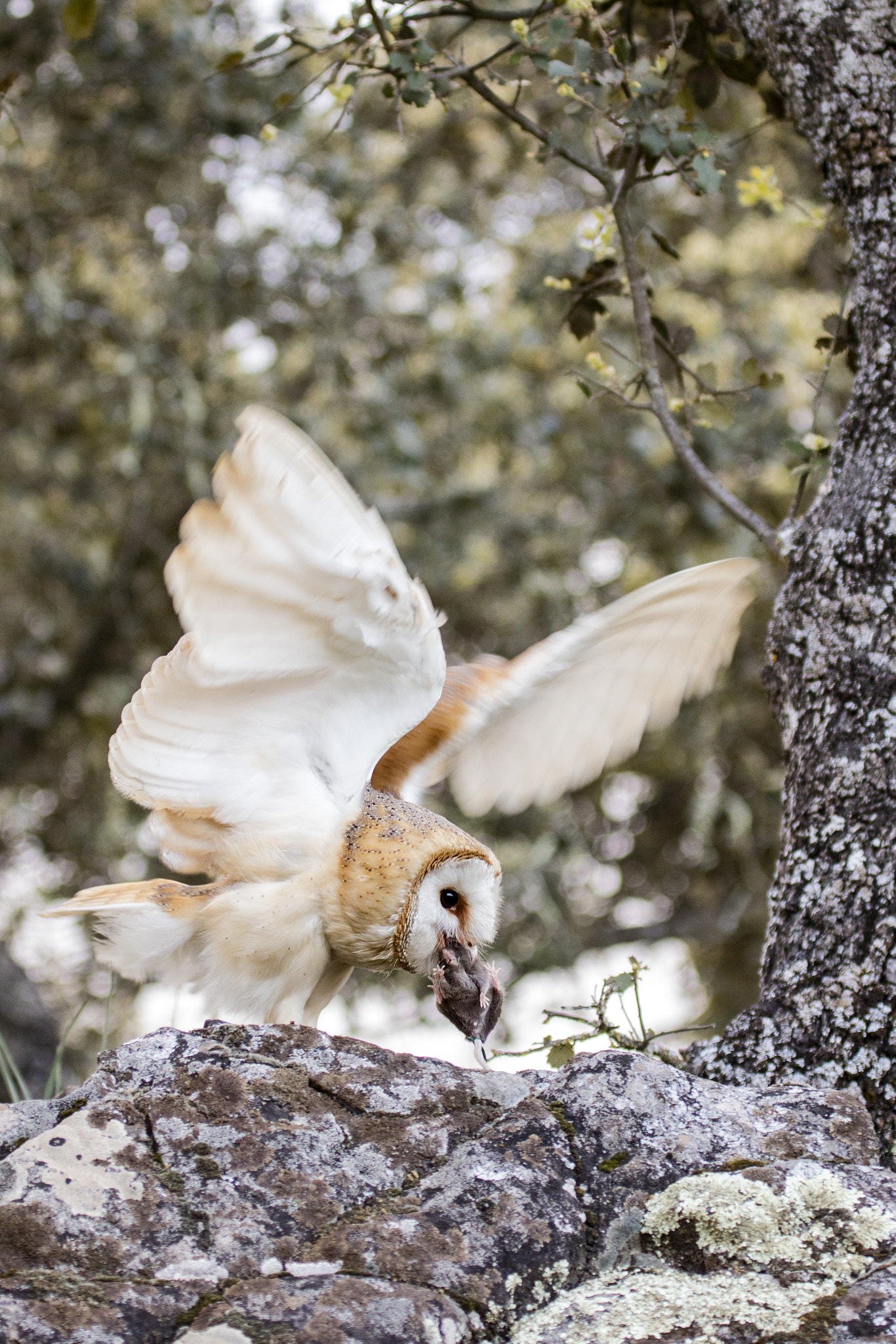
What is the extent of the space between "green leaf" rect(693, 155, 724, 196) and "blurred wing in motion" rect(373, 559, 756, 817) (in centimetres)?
67

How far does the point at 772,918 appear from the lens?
1.95 metres

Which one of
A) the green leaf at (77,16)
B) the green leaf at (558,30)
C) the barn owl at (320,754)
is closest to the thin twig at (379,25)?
the green leaf at (558,30)

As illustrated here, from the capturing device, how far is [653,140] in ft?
7.16

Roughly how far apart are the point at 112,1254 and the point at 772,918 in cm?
111

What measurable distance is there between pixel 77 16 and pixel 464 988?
1893mm

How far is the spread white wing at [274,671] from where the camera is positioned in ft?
5.64

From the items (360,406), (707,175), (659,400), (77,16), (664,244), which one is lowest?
(360,406)

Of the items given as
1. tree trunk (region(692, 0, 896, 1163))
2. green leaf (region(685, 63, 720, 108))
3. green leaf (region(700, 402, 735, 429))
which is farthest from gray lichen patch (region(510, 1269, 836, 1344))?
green leaf (region(685, 63, 720, 108))

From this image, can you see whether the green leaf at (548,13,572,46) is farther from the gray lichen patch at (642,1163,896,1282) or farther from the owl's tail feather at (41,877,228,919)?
the gray lichen patch at (642,1163,896,1282)

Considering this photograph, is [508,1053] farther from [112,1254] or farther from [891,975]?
[112,1254]

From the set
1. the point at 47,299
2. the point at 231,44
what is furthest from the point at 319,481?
the point at 231,44

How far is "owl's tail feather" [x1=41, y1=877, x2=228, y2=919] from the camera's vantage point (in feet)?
6.82

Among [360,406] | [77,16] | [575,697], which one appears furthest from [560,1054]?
[360,406]

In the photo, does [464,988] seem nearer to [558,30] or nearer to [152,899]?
[152,899]
